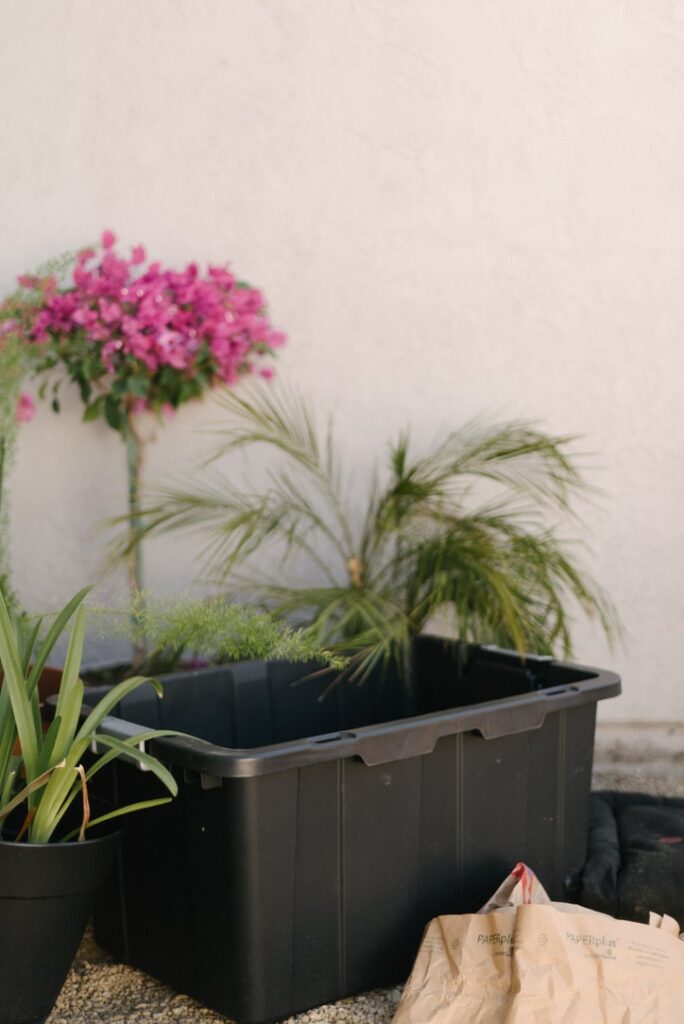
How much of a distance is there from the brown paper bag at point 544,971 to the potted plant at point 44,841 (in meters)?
0.58

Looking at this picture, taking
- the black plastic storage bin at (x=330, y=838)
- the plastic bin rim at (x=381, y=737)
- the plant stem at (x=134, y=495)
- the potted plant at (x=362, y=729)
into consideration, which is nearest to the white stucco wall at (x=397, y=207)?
the plant stem at (x=134, y=495)

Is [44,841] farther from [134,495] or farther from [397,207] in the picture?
[397,207]

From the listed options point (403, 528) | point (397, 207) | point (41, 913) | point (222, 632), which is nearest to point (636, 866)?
point (222, 632)

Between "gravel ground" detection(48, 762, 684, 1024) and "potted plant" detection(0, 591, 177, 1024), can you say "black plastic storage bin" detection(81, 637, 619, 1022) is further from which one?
"potted plant" detection(0, 591, 177, 1024)

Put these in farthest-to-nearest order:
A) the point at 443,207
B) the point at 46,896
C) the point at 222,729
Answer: the point at 443,207
the point at 222,729
the point at 46,896

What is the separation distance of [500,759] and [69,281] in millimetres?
1930

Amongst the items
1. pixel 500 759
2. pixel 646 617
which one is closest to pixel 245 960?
pixel 500 759

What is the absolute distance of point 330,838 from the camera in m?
2.25

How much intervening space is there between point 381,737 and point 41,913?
665 millimetres

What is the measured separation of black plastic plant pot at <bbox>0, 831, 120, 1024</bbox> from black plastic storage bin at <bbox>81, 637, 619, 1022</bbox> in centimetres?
19

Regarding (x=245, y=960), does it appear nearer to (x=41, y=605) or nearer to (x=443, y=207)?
(x=41, y=605)

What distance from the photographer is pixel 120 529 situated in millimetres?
3646

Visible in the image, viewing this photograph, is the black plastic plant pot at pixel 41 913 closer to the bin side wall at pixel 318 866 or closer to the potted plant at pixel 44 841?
the potted plant at pixel 44 841

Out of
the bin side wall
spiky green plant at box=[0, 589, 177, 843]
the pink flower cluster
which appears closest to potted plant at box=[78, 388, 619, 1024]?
the bin side wall
